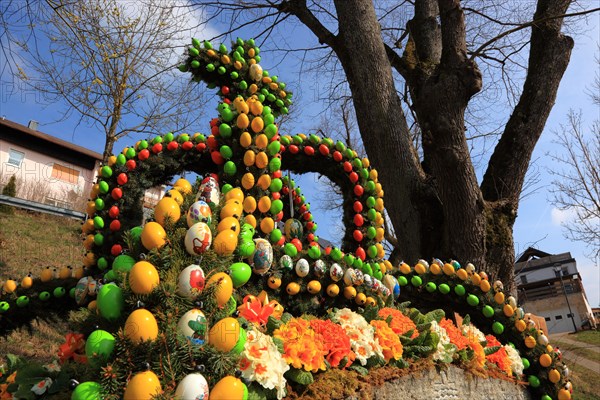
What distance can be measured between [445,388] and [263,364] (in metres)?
1.58

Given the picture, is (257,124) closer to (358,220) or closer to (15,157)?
(358,220)

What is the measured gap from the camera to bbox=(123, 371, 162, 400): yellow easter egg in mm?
1543

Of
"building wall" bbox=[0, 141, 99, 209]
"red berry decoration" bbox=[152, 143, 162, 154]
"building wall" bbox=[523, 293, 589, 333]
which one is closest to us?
"red berry decoration" bbox=[152, 143, 162, 154]

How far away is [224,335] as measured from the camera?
1.84 metres

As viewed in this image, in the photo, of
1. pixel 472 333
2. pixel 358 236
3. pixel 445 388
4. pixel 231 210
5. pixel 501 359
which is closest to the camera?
pixel 231 210

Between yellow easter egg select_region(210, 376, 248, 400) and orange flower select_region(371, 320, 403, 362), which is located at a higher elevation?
orange flower select_region(371, 320, 403, 362)

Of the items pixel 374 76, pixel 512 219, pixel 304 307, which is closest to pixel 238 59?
pixel 374 76

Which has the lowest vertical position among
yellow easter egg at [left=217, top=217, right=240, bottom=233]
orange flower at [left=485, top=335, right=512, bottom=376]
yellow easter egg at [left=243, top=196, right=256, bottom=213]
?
orange flower at [left=485, top=335, right=512, bottom=376]

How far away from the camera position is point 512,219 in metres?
4.98

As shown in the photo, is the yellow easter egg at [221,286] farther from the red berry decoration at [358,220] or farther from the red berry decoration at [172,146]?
the red berry decoration at [172,146]

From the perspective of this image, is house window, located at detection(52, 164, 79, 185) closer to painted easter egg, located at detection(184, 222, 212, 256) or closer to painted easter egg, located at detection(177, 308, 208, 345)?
painted easter egg, located at detection(184, 222, 212, 256)

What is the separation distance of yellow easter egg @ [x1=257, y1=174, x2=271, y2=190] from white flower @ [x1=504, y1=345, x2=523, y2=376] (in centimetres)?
251

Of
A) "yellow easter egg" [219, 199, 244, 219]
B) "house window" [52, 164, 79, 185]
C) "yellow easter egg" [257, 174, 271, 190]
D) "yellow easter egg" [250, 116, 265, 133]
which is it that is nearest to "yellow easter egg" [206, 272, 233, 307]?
"yellow easter egg" [219, 199, 244, 219]

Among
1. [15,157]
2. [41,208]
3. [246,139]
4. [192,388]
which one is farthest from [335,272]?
[15,157]
